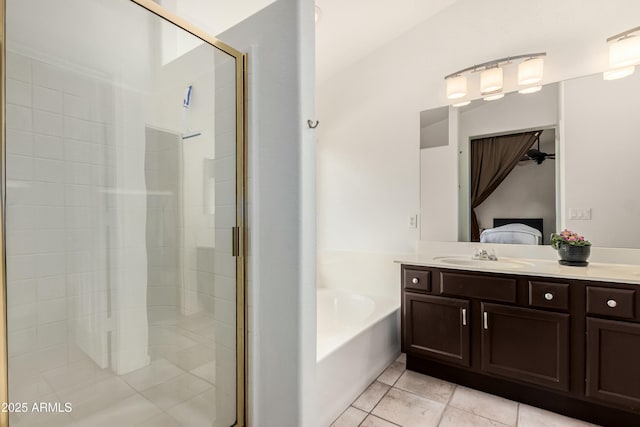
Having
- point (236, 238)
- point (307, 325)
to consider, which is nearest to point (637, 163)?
point (307, 325)

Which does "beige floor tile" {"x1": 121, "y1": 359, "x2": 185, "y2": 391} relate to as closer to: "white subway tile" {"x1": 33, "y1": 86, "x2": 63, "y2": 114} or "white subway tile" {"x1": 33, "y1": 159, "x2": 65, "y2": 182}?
"white subway tile" {"x1": 33, "y1": 159, "x2": 65, "y2": 182}

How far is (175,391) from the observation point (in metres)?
1.36

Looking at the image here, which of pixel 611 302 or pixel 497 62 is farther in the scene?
pixel 497 62

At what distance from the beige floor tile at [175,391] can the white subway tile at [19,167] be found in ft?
3.05

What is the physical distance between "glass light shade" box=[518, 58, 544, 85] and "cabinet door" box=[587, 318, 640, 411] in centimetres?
164

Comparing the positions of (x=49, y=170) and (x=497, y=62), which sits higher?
(x=497, y=62)

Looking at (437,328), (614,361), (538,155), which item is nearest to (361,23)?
(538,155)

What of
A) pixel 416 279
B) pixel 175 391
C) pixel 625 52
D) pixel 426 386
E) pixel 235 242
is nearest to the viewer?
pixel 175 391

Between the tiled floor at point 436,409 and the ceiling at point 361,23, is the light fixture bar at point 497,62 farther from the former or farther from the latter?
the tiled floor at point 436,409

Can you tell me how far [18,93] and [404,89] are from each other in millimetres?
2598

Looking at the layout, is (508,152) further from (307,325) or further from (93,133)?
(93,133)

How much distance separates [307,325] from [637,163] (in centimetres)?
227

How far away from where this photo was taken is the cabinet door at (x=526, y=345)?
1.72 metres

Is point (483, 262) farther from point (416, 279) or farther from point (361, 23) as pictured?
point (361, 23)
